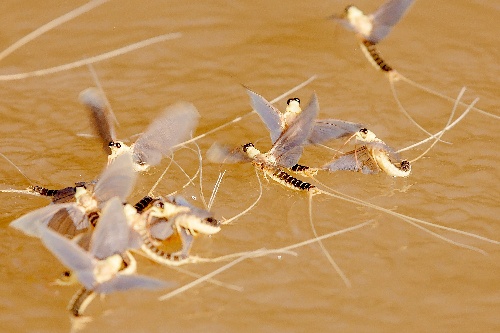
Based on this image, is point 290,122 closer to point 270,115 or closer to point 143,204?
point 270,115

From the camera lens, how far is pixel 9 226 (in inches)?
156

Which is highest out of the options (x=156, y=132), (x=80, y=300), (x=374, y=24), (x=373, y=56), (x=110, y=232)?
(x=374, y=24)

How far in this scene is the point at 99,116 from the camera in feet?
14.1

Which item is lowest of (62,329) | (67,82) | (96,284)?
(62,329)

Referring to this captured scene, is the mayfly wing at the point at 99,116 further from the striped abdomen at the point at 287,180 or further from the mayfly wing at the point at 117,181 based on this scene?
the striped abdomen at the point at 287,180

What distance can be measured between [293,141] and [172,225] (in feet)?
3.04

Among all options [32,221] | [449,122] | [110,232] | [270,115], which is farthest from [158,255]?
[449,122]

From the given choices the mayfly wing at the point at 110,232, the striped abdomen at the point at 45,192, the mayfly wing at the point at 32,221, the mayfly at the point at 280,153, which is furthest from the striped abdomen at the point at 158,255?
the mayfly at the point at 280,153

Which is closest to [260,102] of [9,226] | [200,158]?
[200,158]

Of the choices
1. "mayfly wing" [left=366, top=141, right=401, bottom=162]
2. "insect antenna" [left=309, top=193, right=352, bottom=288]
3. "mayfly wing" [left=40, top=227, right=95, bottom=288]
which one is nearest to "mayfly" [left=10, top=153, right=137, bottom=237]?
"mayfly wing" [left=40, top=227, right=95, bottom=288]

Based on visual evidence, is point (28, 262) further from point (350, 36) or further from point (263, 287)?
point (350, 36)

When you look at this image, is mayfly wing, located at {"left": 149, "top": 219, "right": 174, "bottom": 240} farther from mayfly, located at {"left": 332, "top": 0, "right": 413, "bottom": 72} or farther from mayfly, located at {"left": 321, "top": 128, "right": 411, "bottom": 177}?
mayfly, located at {"left": 332, "top": 0, "right": 413, "bottom": 72}

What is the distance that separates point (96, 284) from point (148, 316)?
0.28m

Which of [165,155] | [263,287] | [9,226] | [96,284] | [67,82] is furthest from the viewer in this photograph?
[67,82]
